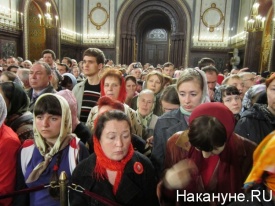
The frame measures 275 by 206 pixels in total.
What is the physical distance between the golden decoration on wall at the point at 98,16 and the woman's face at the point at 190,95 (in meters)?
15.5

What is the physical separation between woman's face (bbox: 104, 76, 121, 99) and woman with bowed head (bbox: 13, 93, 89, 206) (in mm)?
1007

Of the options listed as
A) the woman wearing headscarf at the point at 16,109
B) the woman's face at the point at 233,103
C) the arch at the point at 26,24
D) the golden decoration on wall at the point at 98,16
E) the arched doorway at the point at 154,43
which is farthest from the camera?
the arched doorway at the point at 154,43

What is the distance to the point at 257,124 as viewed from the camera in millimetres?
2037

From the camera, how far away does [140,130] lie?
276cm

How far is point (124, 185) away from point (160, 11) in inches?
667

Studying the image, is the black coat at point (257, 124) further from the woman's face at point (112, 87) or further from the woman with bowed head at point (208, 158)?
the woman's face at point (112, 87)

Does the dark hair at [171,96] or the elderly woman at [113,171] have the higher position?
the dark hair at [171,96]

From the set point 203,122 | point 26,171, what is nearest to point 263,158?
point 203,122

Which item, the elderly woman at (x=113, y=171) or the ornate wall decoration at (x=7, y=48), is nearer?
the elderly woman at (x=113, y=171)

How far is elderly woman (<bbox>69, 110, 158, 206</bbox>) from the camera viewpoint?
156 cm

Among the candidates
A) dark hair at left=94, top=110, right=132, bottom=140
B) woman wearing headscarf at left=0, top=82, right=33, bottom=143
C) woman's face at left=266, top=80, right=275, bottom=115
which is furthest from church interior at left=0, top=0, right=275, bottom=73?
dark hair at left=94, top=110, right=132, bottom=140

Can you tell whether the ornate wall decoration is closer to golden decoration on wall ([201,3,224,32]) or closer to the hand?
the hand

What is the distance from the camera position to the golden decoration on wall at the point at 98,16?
1627cm

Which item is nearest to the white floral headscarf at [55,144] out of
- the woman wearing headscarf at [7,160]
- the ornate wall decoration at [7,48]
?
the woman wearing headscarf at [7,160]
